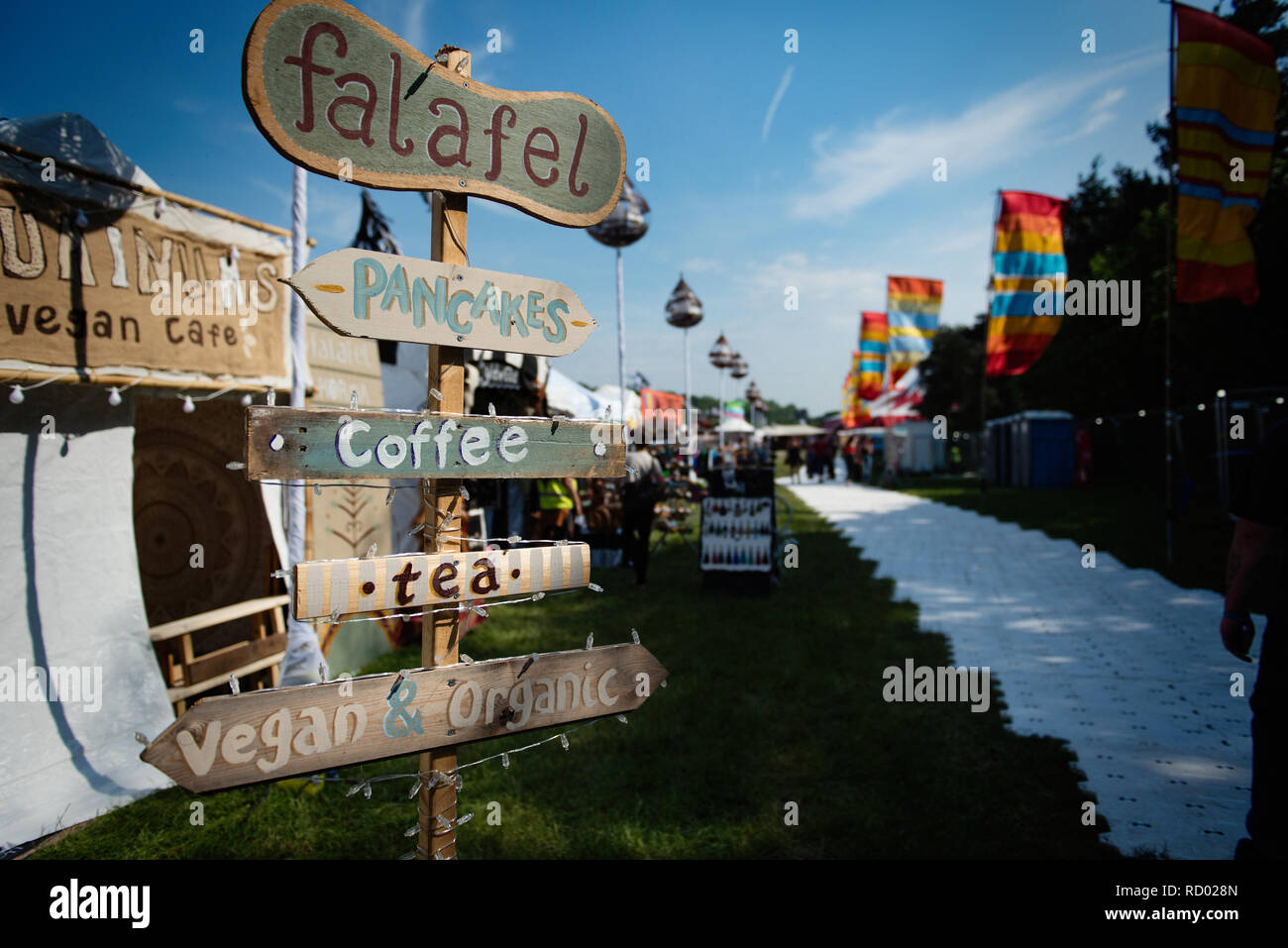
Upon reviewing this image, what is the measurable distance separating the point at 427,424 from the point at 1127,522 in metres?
15.2

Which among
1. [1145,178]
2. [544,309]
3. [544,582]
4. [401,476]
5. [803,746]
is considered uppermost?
[1145,178]

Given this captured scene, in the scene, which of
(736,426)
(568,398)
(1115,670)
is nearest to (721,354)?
(736,426)

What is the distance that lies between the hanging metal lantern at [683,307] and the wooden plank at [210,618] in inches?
Result: 417

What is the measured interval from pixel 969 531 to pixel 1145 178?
22775mm

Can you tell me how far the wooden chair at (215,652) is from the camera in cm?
409

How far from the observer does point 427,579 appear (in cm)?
191

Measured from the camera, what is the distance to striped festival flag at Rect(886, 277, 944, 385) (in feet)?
66.5

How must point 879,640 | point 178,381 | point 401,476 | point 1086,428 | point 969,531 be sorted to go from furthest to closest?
point 1086,428, point 969,531, point 879,640, point 178,381, point 401,476

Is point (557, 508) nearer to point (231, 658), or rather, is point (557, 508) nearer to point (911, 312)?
point (231, 658)

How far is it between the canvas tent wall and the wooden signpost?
2492 mm

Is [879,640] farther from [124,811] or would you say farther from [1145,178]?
[1145,178]

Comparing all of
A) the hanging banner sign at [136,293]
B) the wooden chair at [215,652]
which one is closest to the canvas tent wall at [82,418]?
the hanging banner sign at [136,293]

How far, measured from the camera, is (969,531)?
1277cm
